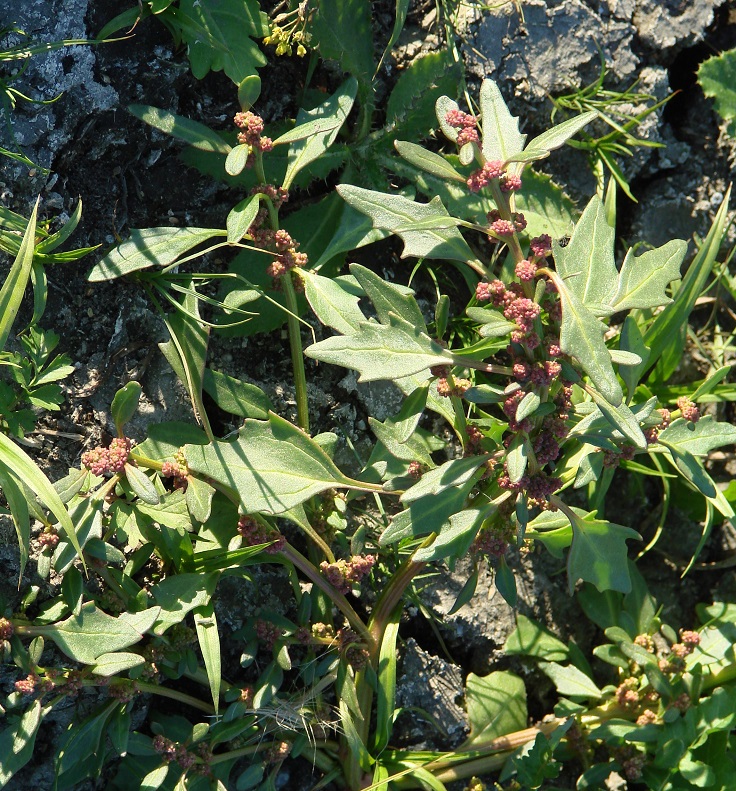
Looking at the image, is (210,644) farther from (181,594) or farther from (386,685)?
(386,685)

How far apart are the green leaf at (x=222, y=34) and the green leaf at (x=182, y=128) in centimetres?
18

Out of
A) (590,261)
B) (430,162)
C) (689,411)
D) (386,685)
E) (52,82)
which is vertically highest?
(52,82)

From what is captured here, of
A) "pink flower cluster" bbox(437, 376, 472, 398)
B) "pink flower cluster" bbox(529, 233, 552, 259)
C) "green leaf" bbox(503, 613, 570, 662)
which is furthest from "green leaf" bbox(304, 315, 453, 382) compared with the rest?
"green leaf" bbox(503, 613, 570, 662)

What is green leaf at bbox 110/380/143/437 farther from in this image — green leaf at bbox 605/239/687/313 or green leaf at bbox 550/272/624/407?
green leaf at bbox 605/239/687/313

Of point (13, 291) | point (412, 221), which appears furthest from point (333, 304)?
point (13, 291)

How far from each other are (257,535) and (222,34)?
4.86 feet

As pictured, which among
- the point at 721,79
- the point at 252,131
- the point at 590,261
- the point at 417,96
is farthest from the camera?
the point at 721,79

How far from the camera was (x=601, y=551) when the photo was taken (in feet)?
7.52

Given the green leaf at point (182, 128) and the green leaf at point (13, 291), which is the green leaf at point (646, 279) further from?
the green leaf at point (13, 291)

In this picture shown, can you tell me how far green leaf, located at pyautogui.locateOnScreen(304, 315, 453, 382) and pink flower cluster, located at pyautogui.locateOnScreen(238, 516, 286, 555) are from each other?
1.92 feet

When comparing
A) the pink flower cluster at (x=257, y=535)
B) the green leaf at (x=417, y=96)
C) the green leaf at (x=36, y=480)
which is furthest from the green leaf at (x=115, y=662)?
the green leaf at (x=417, y=96)

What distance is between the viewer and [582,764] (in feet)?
9.41

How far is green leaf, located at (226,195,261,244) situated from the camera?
2223 mm

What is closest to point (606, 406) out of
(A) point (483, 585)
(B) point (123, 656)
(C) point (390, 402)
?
(C) point (390, 402)
